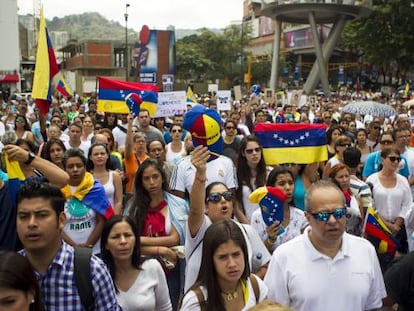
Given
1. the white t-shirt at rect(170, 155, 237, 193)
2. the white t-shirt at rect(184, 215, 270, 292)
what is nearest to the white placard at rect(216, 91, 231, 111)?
the white t-shirt at rect(170, 155, 237, 193)

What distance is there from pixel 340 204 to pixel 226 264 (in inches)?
28.4

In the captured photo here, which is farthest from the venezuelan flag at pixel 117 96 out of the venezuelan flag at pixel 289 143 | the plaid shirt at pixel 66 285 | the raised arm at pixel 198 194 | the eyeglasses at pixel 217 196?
the plaid shirt at pixel 66 285

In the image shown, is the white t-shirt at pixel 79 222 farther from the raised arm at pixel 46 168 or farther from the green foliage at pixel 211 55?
the green foliage at pixel 211 55

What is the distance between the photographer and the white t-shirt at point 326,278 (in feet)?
9.72

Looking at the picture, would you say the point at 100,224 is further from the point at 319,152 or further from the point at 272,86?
the point at 272,86

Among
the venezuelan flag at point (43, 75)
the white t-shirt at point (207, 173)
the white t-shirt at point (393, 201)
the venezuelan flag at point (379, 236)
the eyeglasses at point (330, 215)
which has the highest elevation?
the venezuelan flag at point (43, 75)

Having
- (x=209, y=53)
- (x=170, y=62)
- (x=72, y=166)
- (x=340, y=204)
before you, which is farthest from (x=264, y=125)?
(x=209, y=53)

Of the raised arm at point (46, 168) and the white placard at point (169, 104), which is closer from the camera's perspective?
the raised arm at point (46, 168)

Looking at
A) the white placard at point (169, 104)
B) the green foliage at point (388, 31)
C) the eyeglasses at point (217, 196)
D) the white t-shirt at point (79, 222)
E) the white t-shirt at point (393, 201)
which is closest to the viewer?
the eyeglasses at point (217, 196)

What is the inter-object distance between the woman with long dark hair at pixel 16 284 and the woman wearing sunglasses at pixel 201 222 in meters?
1.48

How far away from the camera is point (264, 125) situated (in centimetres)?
595

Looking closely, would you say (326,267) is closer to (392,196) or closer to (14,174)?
(14,174)

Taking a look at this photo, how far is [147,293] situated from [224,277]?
2.25ft

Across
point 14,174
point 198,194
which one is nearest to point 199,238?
point 198,194
